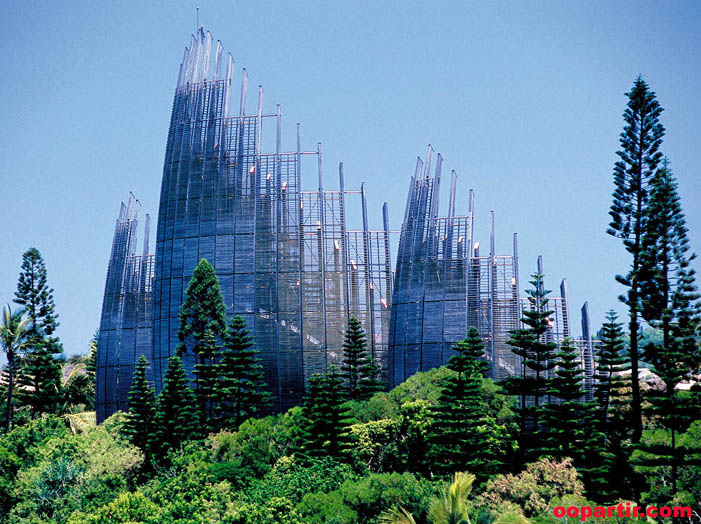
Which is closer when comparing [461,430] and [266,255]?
[461,430]

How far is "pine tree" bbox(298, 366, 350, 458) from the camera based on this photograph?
3109 centimetres

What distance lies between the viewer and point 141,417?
36688 millimetres

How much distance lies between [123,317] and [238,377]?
12.0 m

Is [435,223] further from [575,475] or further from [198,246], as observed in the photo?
[575,475]

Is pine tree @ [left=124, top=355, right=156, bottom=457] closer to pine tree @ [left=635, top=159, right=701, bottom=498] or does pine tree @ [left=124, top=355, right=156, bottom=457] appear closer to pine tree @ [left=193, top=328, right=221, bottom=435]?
pine tree @ [left=193, top=328, right=221, bottom=435]

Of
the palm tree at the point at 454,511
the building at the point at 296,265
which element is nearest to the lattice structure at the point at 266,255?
the building at the point at 296,265

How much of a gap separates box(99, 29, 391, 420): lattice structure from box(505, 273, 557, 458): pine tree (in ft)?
34.5

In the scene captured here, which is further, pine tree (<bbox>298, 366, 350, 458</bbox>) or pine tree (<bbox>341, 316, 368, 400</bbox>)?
pine tree (<bbox>341, 316, 368, 400</bbox>)

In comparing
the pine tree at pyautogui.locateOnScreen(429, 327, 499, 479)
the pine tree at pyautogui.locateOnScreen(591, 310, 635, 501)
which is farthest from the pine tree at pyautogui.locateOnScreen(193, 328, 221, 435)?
the pine tree at pyautogui.locateOnScreen(591, 310, 635, 501)

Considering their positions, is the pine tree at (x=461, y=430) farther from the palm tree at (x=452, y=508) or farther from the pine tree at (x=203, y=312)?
the pine tree at (x=203, y=312)

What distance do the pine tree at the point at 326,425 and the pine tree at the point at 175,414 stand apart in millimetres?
5194

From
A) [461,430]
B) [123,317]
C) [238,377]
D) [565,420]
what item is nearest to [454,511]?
[461,430]

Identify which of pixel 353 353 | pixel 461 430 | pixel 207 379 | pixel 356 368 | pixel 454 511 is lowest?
pixel 454 511

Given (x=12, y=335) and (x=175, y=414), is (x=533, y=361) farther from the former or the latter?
(x=12, y=335)
